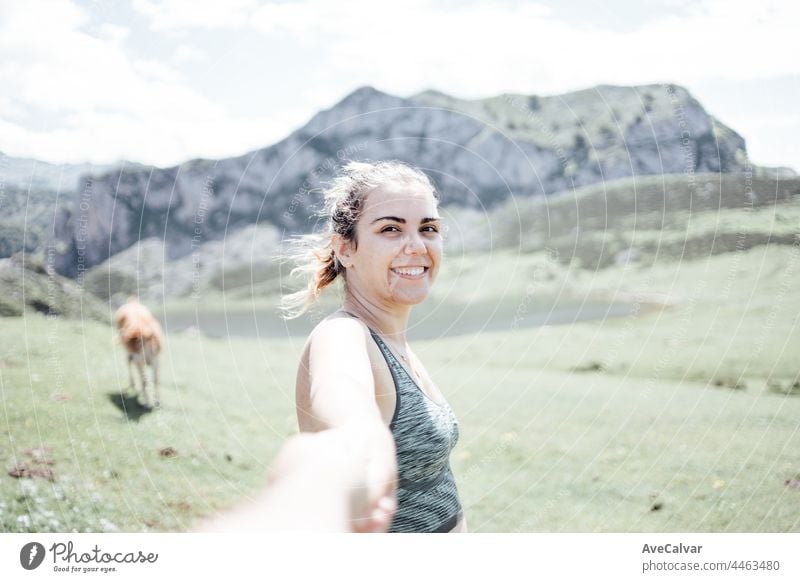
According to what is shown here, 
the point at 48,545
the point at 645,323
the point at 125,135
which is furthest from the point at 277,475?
the point at 645,323

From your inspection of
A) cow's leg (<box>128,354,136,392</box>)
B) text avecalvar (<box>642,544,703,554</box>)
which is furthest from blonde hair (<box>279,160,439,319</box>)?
cow's leg (<box>128,354,136,392</box>)

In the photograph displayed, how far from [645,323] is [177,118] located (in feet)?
33.1

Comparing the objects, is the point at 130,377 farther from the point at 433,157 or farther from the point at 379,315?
the point at 433,157

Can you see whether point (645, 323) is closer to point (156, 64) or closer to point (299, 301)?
point (156, 64)

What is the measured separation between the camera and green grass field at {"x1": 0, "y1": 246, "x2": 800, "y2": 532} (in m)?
4.61

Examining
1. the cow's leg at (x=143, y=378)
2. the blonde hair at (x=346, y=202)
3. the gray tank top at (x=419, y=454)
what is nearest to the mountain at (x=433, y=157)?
the cow's leg at (x=143, y=378)

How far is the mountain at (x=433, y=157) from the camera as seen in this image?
Answer: 20094 millimetres

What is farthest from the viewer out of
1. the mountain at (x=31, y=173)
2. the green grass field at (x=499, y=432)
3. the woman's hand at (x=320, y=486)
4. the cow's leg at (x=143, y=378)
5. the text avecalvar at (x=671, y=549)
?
the cow's leg at (x=143, y=378)

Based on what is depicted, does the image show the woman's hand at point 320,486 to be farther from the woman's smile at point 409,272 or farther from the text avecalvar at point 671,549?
the text avecalvar at point 671,549

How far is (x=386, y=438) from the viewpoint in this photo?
1571mm

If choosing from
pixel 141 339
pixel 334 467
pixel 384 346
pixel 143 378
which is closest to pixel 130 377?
pixel 143 378

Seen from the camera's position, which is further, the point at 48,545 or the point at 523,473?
the point at 523,473

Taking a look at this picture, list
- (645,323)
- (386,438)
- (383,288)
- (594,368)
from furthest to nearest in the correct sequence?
(645,323) < (594,368) < (383,288) < (386,438)

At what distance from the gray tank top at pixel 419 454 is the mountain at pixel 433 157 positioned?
1092 cm
